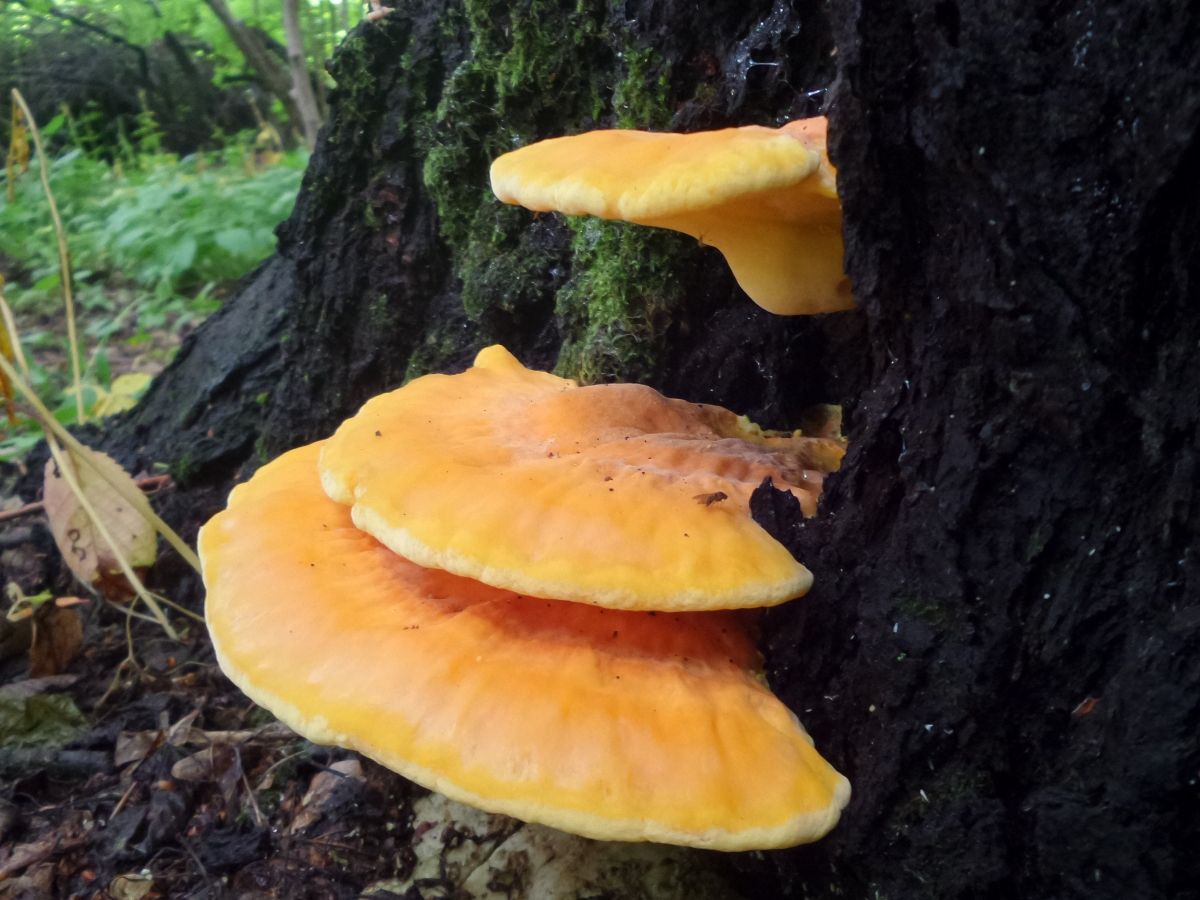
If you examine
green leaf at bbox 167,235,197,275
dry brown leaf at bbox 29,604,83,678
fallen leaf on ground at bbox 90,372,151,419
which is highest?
green leaf at bbox 167,235,197,275

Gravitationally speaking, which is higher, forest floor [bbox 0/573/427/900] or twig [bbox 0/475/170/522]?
twig [bbox 0/475/170/522]

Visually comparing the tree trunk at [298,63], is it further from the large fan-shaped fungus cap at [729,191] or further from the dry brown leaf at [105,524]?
the large fan-shaped fungus cap at [729,191]

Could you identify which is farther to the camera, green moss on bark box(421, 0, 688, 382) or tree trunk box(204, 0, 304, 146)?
tree trunk box(204, 0, 304, 146)

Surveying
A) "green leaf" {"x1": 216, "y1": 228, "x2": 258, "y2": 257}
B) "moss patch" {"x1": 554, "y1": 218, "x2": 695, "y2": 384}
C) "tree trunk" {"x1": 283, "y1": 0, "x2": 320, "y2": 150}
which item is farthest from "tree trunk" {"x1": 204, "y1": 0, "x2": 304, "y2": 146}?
"moss patch" {"x1": 554, "y1": 218, "x2": 695, "y2": 384}

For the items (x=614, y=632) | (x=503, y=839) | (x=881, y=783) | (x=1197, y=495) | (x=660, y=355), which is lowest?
(x=503, y=839)

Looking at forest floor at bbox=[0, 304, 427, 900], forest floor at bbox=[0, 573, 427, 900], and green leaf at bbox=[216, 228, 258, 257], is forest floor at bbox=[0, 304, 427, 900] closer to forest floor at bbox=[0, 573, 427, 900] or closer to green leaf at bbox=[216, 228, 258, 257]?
forest floor at bbox=[0, 573, 427, 900]

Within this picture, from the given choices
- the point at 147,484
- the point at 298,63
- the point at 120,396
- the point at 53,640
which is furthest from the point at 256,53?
the point at 53,640

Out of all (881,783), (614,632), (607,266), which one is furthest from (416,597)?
(607,266)

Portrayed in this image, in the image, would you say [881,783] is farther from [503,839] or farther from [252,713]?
[252,713]
